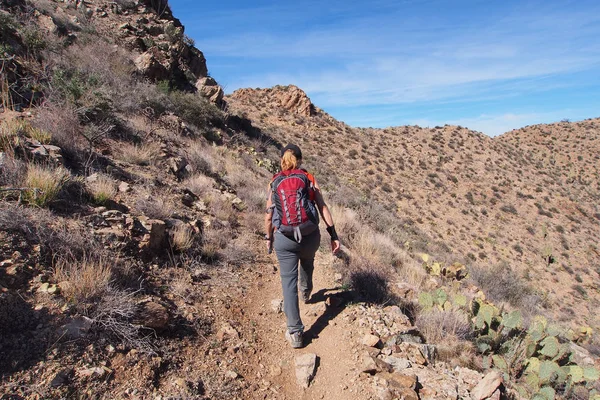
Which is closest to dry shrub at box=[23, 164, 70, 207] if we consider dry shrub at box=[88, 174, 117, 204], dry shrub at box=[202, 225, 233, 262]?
dry shrub at box=[88, 174, 117, 204]

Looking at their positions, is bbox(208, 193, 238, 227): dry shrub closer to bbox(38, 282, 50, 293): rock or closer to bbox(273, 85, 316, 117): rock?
bbox(38, 282, 50, 293): rock

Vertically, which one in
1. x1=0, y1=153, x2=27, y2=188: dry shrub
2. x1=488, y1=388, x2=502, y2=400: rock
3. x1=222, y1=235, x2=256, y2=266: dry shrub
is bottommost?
x1=488, y1=388, x2=502, y2=400: rock

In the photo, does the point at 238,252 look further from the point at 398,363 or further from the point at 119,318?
the point at 398,363

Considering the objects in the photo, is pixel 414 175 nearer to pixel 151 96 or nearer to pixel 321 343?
pixel 151 96

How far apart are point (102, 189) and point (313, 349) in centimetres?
347

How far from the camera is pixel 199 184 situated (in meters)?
7.00

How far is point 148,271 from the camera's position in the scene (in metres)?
3.97

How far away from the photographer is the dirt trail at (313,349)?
307cm

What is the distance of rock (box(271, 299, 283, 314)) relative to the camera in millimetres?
4195

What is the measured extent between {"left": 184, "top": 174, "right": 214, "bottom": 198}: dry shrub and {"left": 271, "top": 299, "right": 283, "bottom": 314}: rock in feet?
10.7

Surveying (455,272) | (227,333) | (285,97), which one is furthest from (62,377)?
(285,97)

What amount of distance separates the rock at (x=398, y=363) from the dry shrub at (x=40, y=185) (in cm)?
412

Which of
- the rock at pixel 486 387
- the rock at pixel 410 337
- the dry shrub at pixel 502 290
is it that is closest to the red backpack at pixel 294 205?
the rock at pixel 410 337

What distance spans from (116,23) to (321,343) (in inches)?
627
